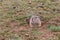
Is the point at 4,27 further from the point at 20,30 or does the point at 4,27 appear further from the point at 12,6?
the point at 12,6

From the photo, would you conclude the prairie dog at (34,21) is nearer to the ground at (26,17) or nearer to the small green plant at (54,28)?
the ground at (26,17)

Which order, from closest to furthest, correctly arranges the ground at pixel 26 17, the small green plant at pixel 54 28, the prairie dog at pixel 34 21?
the ground at pixel 26 17
the small green plant at pixel 54 28
the prairie dog at pixel 34 21

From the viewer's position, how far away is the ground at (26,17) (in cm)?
480

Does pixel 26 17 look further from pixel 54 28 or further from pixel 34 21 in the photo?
pixel 54 28

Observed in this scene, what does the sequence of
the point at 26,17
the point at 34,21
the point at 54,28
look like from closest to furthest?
the point at 54,28 → the point at 34,21 → the point at 26,17

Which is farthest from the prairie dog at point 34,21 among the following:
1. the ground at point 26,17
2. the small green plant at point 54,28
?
the small green plant at point 54,28

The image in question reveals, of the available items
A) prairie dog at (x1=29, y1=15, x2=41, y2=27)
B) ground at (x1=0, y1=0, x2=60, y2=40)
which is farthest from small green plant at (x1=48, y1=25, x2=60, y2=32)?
prairie dog at (x1=29, y1=15, x2=41, y2=27)

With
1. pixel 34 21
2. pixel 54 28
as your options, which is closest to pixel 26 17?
pixel 34 21

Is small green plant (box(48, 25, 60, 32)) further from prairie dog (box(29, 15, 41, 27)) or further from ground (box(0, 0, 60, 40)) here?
prairie dog (box(29, 15, 41, 27))

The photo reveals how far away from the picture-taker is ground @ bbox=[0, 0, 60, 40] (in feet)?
15.8

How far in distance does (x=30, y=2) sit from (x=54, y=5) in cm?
73

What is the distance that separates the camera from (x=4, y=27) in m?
5.15

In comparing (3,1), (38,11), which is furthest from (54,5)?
(3,1)

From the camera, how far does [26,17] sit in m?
5.55
